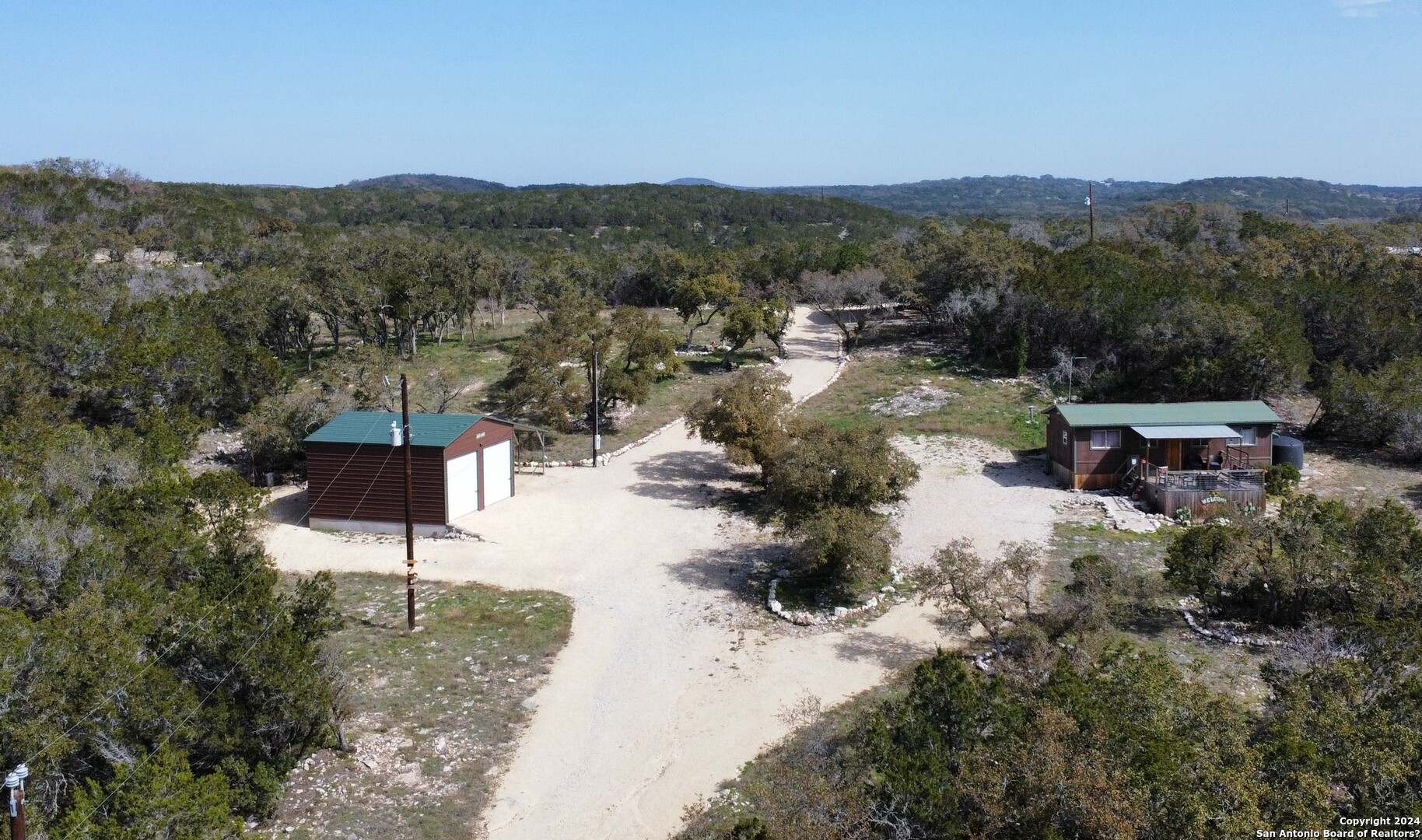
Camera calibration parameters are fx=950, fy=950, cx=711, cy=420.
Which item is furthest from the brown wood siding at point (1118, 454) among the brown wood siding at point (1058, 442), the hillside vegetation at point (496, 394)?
the hillside vegetation at point (496, 394)

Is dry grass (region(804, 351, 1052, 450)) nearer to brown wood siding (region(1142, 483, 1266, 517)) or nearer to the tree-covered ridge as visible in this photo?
brown wood siding (region(1142, 483, 1266, 517))

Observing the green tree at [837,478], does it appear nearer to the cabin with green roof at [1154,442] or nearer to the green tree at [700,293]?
the cabin with green roof at [1154,442]

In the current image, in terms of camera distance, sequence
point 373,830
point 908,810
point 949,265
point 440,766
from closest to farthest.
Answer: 1. point 908,810
2. point 373,830
3. point 440,766
4. point 949,265

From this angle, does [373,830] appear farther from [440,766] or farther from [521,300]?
[521,300]

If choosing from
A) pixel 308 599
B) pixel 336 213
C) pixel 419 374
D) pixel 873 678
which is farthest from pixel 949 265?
pixel 336 213

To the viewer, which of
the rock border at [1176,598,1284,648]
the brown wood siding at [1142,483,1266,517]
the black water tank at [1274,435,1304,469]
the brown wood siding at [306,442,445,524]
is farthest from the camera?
the black water tank at [1274,435,1304,469]

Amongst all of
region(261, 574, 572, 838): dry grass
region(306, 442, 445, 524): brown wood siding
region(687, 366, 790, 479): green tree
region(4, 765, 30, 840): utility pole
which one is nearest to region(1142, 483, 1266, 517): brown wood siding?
region(687, 366, 790, 479): green tree
